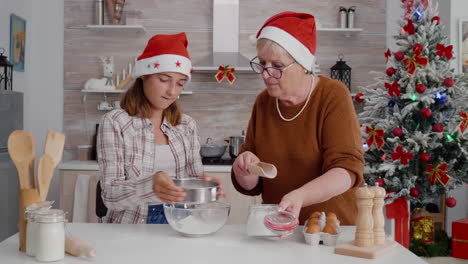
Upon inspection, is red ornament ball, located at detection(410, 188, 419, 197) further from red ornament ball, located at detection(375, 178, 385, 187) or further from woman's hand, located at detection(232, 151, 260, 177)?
woman's hand, located at detection(232, 151, 260, 177)

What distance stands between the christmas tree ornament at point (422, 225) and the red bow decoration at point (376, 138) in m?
0.66

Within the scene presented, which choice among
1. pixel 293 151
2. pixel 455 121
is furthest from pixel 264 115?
pixel 455 121

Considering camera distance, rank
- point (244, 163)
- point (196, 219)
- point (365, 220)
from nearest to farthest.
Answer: point (365, 220), point (196, 219), point (244, 163)

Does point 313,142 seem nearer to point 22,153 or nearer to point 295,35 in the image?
point 295,35

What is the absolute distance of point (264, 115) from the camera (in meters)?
1.84

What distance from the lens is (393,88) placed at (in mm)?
3578

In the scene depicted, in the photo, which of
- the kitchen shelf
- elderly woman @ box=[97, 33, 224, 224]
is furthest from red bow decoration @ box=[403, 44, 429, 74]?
the kitchen shelf

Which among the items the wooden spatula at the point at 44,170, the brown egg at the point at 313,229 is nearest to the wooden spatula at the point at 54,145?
the wooden spatula at the point at 44,170

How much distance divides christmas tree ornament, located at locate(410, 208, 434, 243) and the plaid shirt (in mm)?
2320

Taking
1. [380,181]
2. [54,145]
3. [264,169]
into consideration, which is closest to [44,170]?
[54,145]

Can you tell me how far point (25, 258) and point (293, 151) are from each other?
0.89 m

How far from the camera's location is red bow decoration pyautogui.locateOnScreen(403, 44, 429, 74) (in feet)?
11.5

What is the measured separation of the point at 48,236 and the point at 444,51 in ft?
10.1

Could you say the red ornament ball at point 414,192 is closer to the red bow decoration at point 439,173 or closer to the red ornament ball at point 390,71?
the red bow decoration at point 439,173
